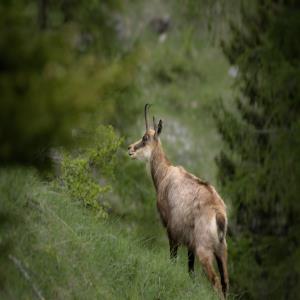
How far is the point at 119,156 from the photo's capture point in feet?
58.9

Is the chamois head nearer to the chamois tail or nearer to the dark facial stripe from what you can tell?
the dark facial stripe

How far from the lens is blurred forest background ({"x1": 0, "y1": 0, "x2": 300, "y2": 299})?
4738 millimetres

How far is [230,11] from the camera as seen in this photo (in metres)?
14.4

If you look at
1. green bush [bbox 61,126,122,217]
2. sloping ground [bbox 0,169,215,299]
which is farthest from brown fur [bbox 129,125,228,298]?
green bush [bbox 61,126,122,217]

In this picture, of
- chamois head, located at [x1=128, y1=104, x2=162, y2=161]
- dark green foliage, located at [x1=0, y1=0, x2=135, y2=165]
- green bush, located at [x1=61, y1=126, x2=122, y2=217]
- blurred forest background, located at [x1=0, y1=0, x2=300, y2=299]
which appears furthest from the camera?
chamois head, located at [x1=128, y1=104, x2=162, y2=161]

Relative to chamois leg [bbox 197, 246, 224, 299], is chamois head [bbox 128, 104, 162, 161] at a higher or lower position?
higher

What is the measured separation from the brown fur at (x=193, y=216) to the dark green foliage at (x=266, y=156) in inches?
142

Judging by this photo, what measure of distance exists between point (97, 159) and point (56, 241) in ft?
13.3

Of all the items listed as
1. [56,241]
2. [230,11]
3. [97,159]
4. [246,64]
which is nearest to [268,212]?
[246,64]

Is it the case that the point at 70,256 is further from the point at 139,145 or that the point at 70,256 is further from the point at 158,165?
the point at 139,145

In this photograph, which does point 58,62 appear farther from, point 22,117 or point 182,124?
point 182,124

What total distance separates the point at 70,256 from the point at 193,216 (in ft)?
8.10

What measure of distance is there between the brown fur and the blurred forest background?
10.6 inches

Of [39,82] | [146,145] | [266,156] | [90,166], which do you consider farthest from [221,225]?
[266,156]
